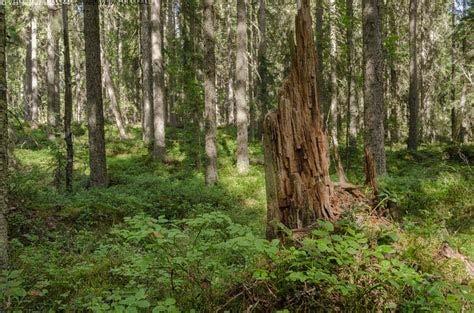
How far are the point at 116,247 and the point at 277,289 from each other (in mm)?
3021

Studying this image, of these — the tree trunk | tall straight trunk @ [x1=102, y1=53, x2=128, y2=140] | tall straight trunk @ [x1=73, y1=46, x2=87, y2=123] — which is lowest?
the tree trunk

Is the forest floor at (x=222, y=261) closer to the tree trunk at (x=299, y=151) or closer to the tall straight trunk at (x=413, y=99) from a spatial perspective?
the tree trunk at (x=299, y=151)

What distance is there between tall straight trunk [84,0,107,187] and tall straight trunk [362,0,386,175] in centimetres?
765

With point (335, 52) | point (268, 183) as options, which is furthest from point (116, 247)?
point (335, 52)

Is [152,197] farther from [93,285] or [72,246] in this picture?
[93,285]

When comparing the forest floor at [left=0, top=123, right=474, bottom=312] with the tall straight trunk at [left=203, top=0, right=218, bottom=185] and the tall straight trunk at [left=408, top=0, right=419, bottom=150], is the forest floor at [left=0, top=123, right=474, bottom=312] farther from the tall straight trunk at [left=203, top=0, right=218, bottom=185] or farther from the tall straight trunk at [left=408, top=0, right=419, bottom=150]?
the tall straight trunk at [left=408, top=0, right=419, bottom=150]

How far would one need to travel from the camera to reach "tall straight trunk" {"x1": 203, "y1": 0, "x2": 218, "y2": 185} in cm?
1365

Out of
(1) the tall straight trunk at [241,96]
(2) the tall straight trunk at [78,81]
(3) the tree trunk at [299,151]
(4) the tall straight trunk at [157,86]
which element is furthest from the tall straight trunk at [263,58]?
(2) the tall straight trunk at [78,81]

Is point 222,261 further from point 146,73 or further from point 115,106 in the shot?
point 115,106

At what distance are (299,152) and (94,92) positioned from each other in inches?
338

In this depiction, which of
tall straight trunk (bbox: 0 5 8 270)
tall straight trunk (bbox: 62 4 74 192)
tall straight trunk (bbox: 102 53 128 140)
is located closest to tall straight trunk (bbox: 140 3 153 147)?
tall straight trunk (bbox: 102 53 128 140)

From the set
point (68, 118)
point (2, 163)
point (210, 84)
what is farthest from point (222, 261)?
point (210, 84)

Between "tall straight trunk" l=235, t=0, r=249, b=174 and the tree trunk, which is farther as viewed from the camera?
"tall straight trunk" l=235, t=0, r=249, b=174

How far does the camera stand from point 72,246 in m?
7.14
